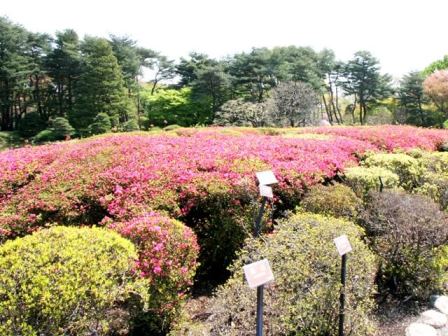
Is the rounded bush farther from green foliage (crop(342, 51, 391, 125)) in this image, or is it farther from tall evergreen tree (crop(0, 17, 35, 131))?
green foliage (crop(342, 51, 391, 125))

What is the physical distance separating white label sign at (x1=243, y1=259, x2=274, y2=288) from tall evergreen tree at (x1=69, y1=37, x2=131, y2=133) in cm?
2914

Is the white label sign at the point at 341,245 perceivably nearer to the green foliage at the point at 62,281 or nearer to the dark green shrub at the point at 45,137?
the green foliage at the point at 62,281

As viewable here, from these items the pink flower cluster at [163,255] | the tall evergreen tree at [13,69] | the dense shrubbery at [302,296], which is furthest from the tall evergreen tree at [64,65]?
the dense shrubbery at [302,296]

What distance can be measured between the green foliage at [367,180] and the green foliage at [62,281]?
4325 mm

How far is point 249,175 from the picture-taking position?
18.2ft

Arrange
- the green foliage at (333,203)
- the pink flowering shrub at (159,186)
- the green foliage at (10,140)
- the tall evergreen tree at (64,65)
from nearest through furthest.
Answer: the green foliage at (333,203)
the pink flowering shrub at (159,186)
the green foliage at (10,140)
the tall evergreen tree at (64,65)

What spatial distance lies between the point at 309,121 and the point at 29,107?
26753 millimetres

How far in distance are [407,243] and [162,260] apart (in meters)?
2.97

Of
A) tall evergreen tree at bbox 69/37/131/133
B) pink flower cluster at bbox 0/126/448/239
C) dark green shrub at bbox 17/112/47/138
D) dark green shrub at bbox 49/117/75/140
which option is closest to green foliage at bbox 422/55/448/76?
tall evergreen tree at bbox 69/37/131/133

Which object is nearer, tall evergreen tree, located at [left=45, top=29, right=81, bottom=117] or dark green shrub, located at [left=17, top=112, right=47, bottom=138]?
dark green shrub, located at [left=17, top=112, right=47, bottom=138]

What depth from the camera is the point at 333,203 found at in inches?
197

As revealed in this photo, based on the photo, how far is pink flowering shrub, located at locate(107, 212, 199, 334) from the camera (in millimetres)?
3674

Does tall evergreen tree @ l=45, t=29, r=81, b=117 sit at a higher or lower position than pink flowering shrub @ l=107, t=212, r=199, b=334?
higher

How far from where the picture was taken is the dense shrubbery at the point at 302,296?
3.28 metres
